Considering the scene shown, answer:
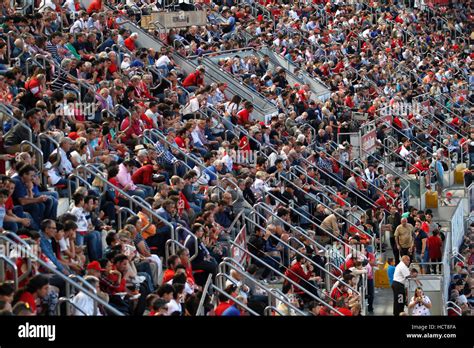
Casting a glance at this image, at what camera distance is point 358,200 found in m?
24.5

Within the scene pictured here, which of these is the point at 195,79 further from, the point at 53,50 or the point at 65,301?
the point at 65,301

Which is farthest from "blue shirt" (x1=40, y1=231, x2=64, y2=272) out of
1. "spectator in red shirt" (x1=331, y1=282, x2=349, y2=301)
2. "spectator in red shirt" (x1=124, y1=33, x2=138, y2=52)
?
"spectator in red shirt" (x1=124, y1=33, x2=138, y2=52)

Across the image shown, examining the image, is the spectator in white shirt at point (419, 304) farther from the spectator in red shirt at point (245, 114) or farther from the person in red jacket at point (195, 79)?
the person in red jacket at point (195, 79)

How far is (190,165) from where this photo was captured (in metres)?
20.2

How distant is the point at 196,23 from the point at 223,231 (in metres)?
13.4

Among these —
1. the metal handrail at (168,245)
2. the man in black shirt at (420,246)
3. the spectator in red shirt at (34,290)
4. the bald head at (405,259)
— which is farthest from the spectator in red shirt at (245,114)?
the spectator in red shirt at (34,290)

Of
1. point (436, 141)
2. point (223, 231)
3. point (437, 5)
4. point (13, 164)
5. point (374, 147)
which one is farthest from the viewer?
point (437, 5)

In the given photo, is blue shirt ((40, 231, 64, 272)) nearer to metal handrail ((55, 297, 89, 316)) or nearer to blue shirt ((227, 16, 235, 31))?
metal handrail ((55, 297, 89, 316))

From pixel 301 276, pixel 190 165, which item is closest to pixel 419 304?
pixel 301 276

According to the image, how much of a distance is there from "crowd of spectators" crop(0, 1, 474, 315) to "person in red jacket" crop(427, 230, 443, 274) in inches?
8.4

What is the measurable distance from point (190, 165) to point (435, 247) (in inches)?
186

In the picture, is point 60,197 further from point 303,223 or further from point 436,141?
point 436,141

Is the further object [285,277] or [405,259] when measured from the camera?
[405,259]
